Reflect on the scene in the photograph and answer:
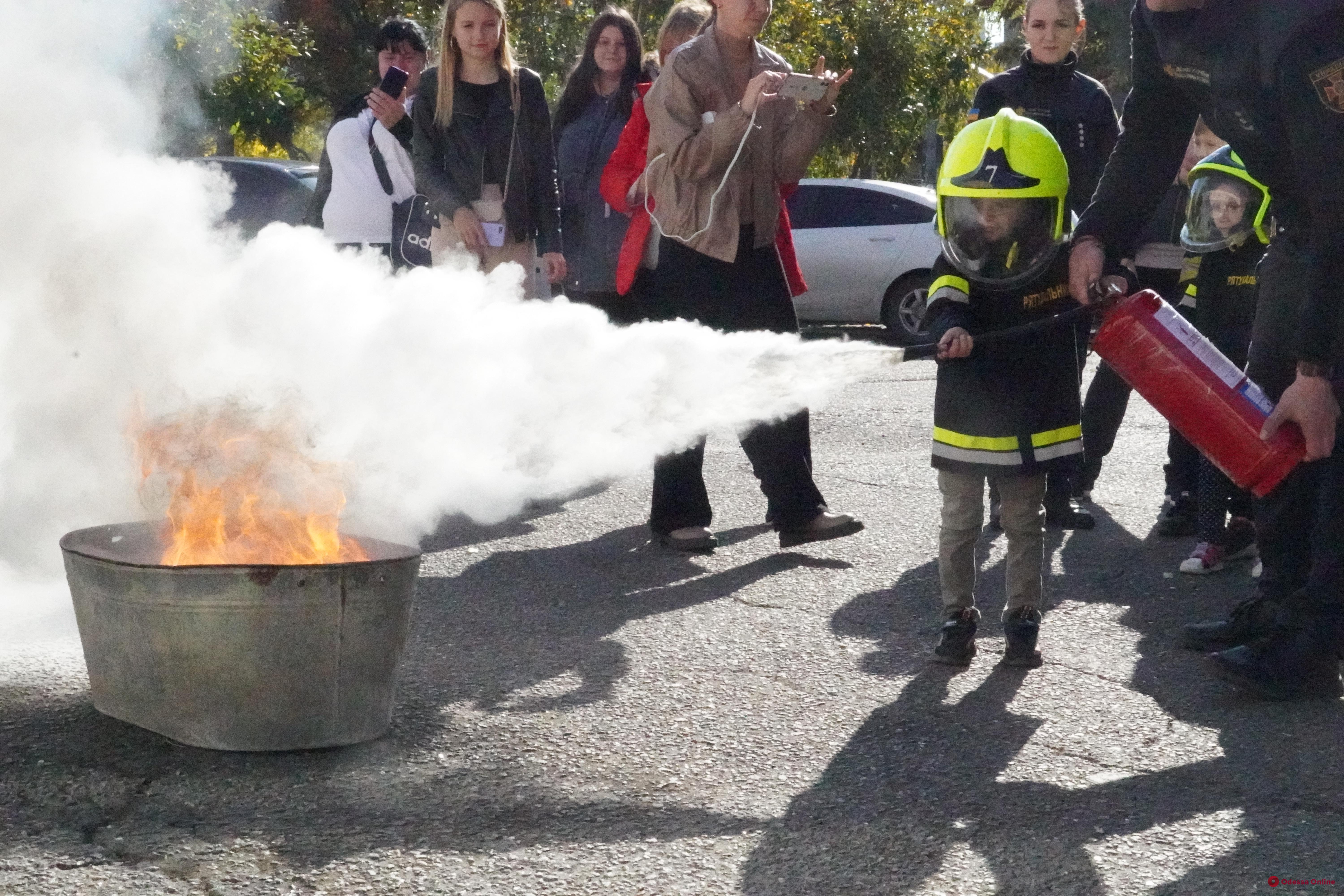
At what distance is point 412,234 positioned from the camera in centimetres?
653

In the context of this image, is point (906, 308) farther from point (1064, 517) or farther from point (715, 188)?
point (715, 188)

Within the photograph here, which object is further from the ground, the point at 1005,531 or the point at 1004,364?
the point at 1004,364

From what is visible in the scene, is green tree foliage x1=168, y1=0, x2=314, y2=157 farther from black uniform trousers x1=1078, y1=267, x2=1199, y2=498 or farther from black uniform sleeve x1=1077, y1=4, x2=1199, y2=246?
black uniform trousers x1=1078, y1=267, x2=1199, y2=498

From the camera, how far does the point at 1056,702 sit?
3961 mm

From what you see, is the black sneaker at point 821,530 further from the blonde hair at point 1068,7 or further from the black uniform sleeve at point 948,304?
the blonde hair at point 1068,7

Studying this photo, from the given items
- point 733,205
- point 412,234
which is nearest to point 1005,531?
point 733,205

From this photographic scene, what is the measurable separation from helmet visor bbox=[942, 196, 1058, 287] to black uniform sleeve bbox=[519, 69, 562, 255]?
241 cm

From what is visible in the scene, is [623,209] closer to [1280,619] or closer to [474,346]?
[474,346]

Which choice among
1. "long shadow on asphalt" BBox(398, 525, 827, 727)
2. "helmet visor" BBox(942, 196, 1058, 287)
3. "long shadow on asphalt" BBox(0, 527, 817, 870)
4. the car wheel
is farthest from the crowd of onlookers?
the car wheel

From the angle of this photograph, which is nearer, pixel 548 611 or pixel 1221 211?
pixel 548 611

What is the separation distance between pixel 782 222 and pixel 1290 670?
2.49 m

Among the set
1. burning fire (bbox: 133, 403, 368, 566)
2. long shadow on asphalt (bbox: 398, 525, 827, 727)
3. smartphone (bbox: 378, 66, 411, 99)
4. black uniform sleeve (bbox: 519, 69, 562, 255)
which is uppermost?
smartphone (bbox: 378, 66, 411, 99)

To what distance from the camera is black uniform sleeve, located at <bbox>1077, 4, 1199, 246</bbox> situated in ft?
14.1

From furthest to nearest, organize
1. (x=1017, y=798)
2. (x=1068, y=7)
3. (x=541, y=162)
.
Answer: (x=541, y=162), (x=1068, y=7), (x=1017, y=798)
